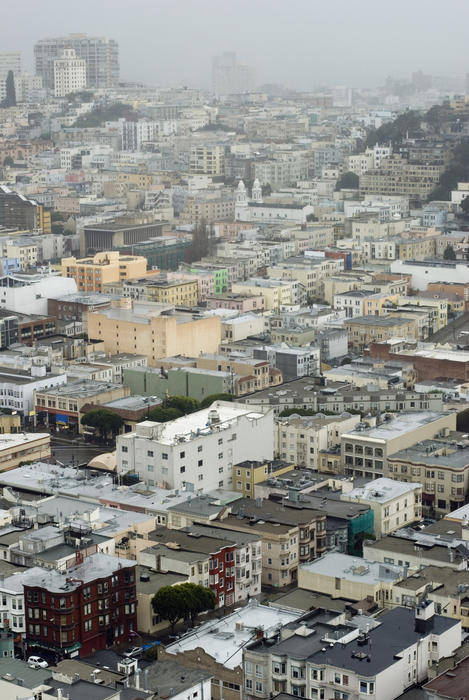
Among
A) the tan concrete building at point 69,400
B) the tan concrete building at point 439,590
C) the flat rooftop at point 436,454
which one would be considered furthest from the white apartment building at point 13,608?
the tan concrete building at point 69,400

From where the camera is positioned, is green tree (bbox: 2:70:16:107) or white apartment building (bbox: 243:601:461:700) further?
green tree (bbox: 2:70:16:107)

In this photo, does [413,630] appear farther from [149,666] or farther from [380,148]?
[380,148]

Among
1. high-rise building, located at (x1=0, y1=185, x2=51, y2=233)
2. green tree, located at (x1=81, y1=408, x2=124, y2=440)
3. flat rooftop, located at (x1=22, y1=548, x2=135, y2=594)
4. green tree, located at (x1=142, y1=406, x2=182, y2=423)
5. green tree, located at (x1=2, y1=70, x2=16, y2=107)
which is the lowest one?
green tree, located at (x1=81, y1=408, x2=124, y2=440)

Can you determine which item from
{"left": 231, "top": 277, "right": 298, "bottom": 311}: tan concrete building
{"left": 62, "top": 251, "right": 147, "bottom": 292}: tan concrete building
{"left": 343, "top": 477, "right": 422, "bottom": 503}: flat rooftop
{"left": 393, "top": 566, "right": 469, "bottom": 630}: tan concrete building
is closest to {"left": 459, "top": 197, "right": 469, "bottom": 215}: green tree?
{"left": 231, "top": 277, "right": 298, "bottom": 311}: tan concrete building

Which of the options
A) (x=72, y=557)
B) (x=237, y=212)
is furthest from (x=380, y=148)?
(x=72, y=557)

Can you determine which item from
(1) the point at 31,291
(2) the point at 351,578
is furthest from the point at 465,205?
(2) the point at 351,578

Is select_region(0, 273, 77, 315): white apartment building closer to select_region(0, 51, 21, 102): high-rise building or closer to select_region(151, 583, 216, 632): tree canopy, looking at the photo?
select_region(151, 583, 216, 632): tree canopy
